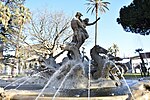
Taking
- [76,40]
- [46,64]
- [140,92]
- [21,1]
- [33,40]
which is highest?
[21,1]

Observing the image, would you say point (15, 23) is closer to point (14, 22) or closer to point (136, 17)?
point (14, 22)

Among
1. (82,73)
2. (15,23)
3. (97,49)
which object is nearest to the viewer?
(82,73)

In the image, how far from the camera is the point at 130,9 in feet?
98.8

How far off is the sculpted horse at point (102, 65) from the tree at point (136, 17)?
16.2m

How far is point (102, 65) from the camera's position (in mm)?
11242

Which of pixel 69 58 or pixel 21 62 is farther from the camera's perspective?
pixel 21 62

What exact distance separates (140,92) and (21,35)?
32.5 m

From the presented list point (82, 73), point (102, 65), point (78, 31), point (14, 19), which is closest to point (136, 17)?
point (14, 19)

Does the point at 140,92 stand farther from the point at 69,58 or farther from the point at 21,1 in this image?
the point at 21,1

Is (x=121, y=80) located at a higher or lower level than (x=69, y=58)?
lower

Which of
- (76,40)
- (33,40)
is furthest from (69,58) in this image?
(33,40)

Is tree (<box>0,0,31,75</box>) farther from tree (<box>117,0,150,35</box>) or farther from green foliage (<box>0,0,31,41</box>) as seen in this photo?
tree (<box>117,0,150,35</box>)

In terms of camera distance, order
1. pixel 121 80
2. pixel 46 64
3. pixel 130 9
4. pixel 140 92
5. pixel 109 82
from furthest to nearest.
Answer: pixel 130 9, pixel 46 64, pixel 121 80, pixel 109 82, pixel 140 92

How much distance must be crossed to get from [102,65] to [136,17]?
1837cm
